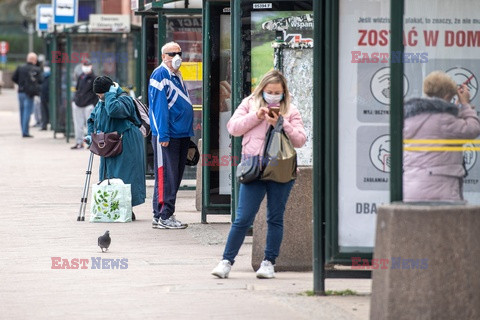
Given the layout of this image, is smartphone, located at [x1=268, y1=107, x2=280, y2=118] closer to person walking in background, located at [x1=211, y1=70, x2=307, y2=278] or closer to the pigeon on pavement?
person walking in background, located at [x1=211, y1=70, x2=307, y2=278]

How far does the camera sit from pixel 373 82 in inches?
311

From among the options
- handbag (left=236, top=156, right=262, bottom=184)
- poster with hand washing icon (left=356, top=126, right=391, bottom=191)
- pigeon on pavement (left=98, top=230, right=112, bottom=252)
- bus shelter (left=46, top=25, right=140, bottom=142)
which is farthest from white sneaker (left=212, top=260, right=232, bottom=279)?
bus shelter (left=46, top=25, right=140, bottom=142)

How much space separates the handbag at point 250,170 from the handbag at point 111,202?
4.44m

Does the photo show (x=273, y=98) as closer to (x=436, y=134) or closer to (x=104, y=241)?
(x=436, y=134)

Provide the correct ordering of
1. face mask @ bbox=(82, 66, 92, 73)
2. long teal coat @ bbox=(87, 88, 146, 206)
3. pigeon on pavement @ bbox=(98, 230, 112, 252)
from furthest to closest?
face mask @ bbox=(82, 66, 92, 73) → long teal coat @ bbox=(87, 88, 146, 206) → pigeon on pavement @ bbox=(98, 230, 112, 252)

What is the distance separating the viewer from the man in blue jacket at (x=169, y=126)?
12.1 metres

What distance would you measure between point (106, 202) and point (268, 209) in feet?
14.6

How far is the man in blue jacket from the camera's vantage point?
1212 centimetres

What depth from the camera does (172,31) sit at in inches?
627

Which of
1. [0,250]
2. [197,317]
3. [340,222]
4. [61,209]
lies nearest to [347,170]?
[340,222]

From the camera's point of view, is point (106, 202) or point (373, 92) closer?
point (373, 92)

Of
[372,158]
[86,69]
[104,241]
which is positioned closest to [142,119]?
[104,241]

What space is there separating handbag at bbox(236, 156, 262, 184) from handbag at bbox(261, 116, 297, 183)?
5 centimetres

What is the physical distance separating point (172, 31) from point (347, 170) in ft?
27.4
